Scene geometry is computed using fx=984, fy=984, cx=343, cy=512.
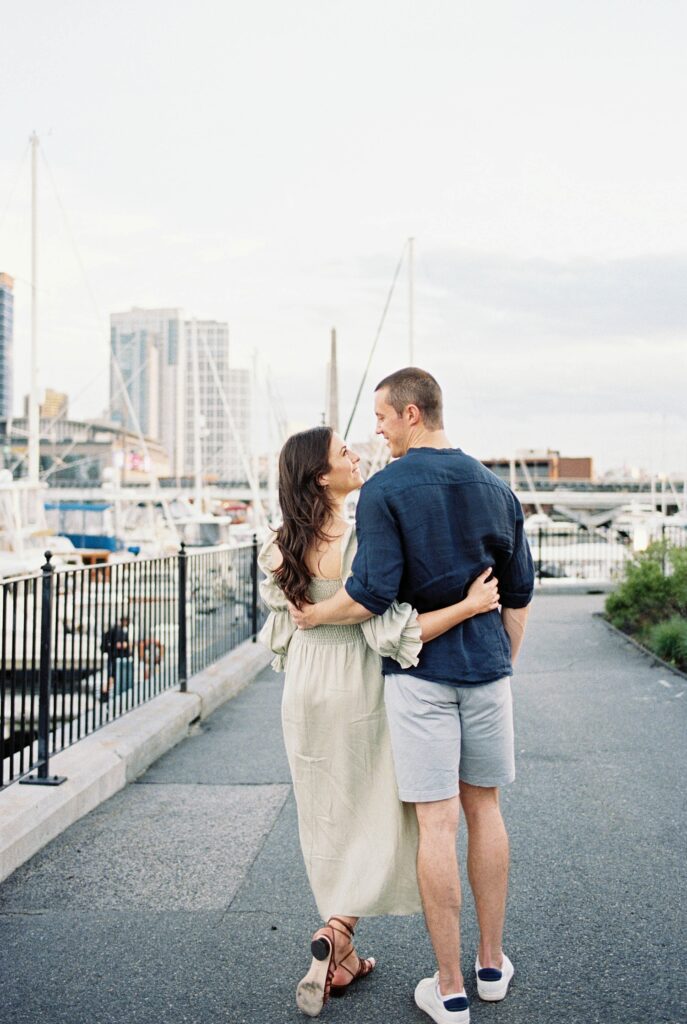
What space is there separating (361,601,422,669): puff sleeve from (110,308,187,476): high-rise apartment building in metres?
35.7

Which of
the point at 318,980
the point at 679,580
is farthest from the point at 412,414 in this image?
the point at 679,580

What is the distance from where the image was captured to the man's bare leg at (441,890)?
3.19 meters

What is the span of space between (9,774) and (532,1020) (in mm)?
3204

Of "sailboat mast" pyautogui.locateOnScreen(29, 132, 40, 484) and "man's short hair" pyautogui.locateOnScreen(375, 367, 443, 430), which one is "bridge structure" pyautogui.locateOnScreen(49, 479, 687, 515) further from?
"man's short hair" pyautogui.locateOnScreen(375, 367, 443, 430)

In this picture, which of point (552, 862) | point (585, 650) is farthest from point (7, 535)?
point (552, 862)

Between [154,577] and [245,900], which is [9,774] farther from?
[154,577]

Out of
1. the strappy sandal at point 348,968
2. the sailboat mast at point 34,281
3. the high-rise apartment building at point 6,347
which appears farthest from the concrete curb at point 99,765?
the high-rise apartment building at point 6,347

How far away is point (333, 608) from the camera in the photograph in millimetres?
3287

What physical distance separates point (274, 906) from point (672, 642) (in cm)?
759

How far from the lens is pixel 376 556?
320cm

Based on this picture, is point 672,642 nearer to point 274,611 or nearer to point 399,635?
point 274,611

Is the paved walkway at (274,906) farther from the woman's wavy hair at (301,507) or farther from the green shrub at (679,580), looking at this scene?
the green shrub at (679,580)

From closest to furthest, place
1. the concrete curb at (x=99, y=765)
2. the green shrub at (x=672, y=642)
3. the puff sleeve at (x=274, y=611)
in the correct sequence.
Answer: the puff sleeve at (x=274, y=611) → the concrete curb at (x=99, y=765) → the green shrub at (x=672, y=642)

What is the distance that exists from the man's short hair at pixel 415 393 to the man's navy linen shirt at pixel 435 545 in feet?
0.45
